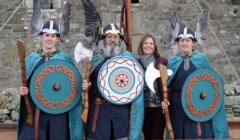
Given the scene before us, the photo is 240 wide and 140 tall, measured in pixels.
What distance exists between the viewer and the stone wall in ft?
27.6

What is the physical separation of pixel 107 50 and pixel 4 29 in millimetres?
4470

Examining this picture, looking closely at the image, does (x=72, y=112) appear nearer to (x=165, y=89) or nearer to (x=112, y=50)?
(x=112, y=50)

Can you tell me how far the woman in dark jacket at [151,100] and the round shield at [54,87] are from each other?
0.77m

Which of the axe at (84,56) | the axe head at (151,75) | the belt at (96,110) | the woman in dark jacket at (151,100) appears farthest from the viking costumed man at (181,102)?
the axe at (84,56)

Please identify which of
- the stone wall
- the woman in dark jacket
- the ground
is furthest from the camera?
the stone wall

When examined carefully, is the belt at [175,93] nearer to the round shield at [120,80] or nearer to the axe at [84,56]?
the round shield at [120,80]

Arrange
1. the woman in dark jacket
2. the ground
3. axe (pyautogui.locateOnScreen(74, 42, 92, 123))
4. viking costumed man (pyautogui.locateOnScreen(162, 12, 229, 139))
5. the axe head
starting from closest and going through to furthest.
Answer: axe (pyautogui.locateOnScreen(74, 42, 92, 123)), the axe head, viking costumed man (pyautogui.locateOnScreen(162, 12, 229, 139)), the woman in dark jacket, the ground

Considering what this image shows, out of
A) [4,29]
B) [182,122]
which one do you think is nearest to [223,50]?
[4,29]

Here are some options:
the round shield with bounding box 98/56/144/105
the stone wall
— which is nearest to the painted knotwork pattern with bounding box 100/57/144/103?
the round shield with bounding box 98/56/144/105

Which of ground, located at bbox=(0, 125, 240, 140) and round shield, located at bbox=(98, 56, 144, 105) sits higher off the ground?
round shield, located at bbox=(98, 56, 144, 105)

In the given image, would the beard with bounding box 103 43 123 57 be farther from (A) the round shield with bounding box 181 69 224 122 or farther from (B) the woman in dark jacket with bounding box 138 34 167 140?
(A) the round shield with bounding box 181 69 224 122

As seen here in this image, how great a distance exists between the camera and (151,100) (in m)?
4.73

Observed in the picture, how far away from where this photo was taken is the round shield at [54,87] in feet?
14.2

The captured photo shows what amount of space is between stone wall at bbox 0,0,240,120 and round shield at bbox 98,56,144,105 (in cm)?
409
